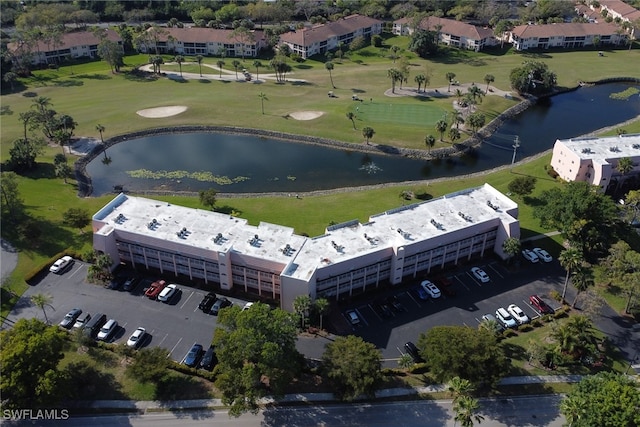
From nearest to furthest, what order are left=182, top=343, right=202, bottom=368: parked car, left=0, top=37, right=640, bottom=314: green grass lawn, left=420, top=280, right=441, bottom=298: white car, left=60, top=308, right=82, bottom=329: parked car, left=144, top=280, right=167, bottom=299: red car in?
1. left=182, top=343, right=202, bottom=368: parked car
2. left=60, top=308, right=82, bottom=329: parked car
3. left=420, top=280, right=441, bottom=298: white car
4. left=144, top=280, right=167, bottom=299: red car
5. left=0, top=37, right=640, bottom=314: green grass lawn

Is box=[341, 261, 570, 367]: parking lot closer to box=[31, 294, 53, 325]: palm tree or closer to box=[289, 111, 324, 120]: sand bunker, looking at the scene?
box=[31, 294, 53, 325]: palm tree

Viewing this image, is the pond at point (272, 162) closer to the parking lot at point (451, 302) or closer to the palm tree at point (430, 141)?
the palm tree at point (430, 141)

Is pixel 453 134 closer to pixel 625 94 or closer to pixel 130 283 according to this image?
pixel 625 94

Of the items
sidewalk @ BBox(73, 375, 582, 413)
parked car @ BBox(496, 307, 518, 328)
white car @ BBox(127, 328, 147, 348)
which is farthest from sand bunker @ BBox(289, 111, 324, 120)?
sidewalk @ BBox(73, 375, 582, 413)

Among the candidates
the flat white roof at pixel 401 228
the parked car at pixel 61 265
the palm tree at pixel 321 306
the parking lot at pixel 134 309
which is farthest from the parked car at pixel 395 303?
the parked car at pixel 61 265

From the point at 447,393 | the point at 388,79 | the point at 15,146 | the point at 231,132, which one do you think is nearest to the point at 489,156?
the point at 388,79

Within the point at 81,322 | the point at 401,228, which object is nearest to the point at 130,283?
the point at 81,322
